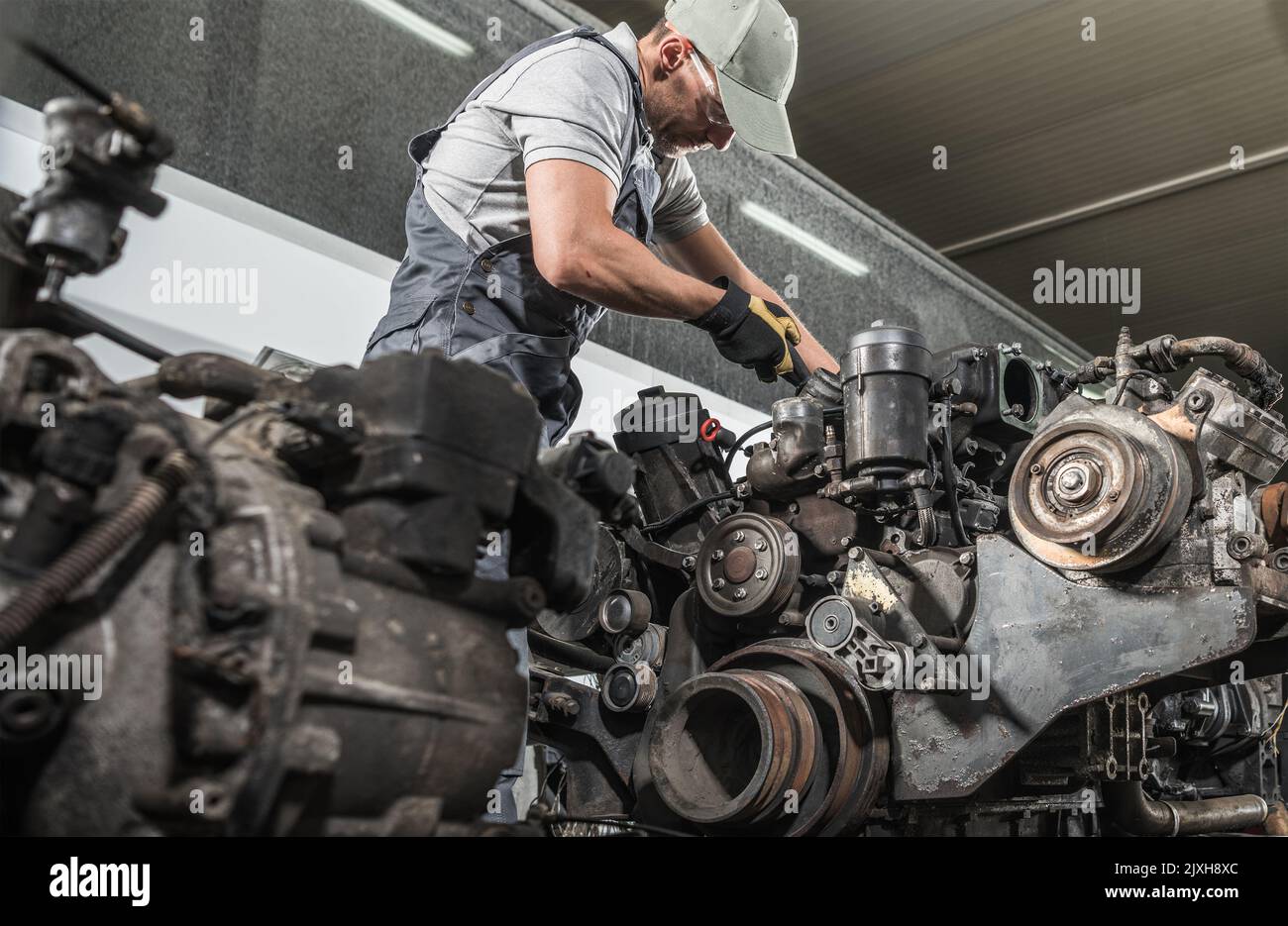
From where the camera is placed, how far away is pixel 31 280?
46.0 inches

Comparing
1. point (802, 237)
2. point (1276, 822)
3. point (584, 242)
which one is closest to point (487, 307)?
point (584, 242)

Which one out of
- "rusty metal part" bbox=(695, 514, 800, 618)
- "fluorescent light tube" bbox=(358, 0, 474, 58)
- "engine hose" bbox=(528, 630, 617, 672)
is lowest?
"engine hose" bbox=(528, 630, 617, 672)

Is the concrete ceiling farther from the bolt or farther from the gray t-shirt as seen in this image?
the bolt

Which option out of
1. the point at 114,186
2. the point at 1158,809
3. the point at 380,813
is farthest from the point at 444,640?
the point at 1158,809

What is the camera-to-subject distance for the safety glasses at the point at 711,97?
2.41 m

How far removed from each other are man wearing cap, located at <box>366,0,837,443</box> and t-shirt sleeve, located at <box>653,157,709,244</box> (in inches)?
8.8

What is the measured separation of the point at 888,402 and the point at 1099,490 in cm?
40

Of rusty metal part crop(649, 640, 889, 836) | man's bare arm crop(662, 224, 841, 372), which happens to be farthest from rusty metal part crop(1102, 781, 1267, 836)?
man's bare arm crop(662, 224, 841, 372)

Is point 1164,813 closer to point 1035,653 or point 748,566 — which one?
point 1035,653

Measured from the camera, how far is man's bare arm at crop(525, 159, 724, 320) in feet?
6.30

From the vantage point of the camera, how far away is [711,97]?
2.44 metres

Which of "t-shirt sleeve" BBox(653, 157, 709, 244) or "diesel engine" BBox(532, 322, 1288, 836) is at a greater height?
"t-shirt sleeve" BBox(653, 157, 709, 244)

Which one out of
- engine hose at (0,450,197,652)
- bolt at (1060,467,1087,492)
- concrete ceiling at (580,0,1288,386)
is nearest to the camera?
engine hose at (0,450,197,652)

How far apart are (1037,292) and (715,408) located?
321 cm
